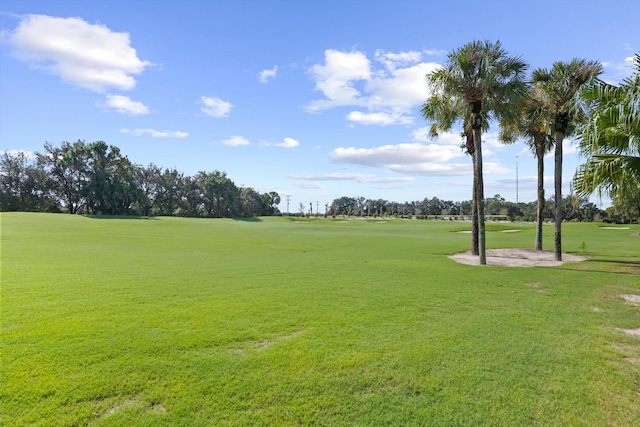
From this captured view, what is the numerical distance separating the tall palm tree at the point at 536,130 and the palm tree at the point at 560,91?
0.42m

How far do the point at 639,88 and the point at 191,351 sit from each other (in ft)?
34.1

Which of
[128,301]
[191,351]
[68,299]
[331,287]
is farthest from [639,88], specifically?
[68,299]

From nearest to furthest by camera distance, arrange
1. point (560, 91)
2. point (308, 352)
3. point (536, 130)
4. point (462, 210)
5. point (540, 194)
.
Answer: point (308, 352)
point (560, 91)
point (536, 130)
point (540, 194)
point (462, 210)

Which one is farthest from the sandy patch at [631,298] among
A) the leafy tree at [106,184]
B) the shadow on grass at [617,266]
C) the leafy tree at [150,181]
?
the leafy tree at [150,181]

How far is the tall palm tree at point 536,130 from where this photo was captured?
16.8m

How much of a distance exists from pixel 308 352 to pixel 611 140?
918cm

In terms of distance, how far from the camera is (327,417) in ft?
12.1

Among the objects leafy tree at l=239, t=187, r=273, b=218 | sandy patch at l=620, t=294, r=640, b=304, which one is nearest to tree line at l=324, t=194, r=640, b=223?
leafy tree at l=239, t=187, r=273, b=218

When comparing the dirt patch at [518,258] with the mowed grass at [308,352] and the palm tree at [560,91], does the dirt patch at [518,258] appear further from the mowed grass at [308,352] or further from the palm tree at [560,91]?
the mowed grass at [308,352]

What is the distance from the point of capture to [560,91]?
15875mm

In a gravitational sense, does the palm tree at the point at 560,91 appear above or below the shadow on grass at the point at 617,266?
above

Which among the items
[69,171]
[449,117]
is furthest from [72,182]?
[449,117]

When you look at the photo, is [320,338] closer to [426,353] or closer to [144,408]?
[426,353]

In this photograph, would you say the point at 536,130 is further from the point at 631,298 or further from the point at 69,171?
the point at 69,171
